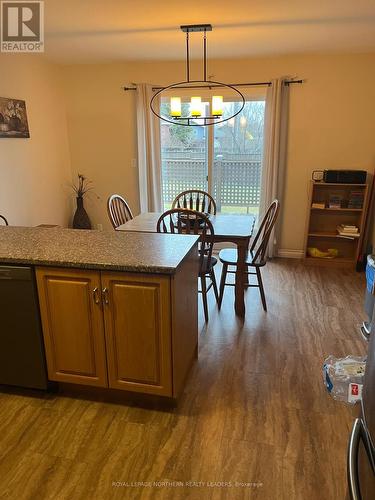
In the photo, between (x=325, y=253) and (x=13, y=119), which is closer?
(x=13, y=119)

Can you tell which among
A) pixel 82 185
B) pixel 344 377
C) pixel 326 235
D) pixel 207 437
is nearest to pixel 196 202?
pixel 326 235

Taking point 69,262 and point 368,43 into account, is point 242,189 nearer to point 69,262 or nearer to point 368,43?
point 368,43

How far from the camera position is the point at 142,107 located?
14.7 ft

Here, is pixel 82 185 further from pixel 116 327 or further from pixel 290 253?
pixel 116 327

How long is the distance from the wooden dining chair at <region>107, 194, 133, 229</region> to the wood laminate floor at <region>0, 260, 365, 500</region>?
139cm

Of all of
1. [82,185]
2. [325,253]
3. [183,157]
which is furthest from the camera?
[82,185]

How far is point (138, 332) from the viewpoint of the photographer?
71.4 inches

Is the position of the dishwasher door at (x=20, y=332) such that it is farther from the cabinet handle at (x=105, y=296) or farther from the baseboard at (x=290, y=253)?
the baseboard at (x=290, y=253)

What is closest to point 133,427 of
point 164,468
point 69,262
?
point 164,468

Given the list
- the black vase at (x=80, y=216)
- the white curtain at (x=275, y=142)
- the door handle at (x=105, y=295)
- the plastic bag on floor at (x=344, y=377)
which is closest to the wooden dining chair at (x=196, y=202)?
the white curtain at (x=275, y=142)

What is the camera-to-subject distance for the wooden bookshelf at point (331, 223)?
13.9ft

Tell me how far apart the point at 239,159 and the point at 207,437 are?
3.59 metres

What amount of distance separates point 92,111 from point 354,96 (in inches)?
128

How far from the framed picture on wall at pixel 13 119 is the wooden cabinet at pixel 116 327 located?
8.62ft
